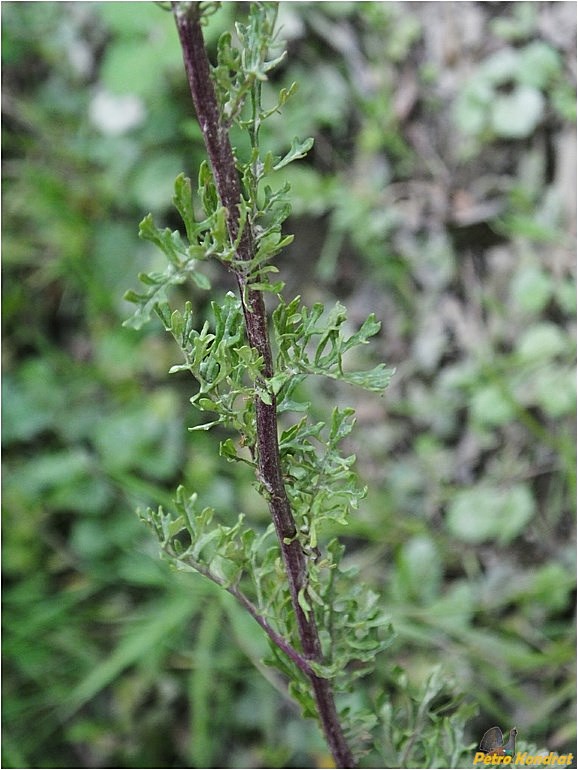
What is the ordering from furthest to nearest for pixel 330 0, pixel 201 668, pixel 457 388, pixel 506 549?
pixel 330 0 < pixel 457 388 < pixel 506 549 < pixel 201 668

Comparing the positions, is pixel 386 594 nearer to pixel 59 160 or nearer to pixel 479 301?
pixel 479 301

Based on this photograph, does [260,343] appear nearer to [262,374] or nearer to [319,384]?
[262,374]

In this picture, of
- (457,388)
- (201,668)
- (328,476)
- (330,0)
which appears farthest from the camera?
(330,0)

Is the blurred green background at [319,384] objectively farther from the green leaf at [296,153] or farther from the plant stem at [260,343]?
the green leaf at [296,153]

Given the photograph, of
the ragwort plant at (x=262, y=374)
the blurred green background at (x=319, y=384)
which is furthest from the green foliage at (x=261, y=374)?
the blurred green background at (x=319, y=384)

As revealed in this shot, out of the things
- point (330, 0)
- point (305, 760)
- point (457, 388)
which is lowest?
point (305, 760)

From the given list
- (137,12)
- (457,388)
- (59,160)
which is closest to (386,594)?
(457,388)

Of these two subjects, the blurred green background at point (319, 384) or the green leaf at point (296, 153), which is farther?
the blurred green background at point (319, 384)

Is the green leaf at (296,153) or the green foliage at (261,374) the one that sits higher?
the green leaf at (296,153)
